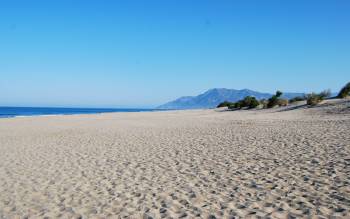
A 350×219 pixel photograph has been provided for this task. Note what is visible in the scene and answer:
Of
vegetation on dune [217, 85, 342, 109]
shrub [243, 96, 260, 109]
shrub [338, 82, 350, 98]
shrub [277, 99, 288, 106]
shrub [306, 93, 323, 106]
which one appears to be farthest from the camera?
shrub [243, 96, 260, 109]

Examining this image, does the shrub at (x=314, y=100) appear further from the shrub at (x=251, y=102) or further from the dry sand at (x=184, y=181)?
the dry sand at (x=184, y=181)

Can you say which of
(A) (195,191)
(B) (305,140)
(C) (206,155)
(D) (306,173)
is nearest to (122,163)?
(C) (206,155)

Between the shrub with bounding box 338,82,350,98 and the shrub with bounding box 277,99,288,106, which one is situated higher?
the shrub with bounding box 338,82,350,98

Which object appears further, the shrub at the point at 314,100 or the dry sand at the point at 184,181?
the shrub at the point at 314,100

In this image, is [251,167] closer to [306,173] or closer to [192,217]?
[306,173]

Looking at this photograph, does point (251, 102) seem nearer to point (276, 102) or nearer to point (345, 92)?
point (276, 102)

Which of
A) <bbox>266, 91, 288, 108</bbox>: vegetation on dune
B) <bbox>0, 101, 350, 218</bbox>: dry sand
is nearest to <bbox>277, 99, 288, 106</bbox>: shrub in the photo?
<bbox>266, 91, 288, 108</bbox>: vegetation on dune

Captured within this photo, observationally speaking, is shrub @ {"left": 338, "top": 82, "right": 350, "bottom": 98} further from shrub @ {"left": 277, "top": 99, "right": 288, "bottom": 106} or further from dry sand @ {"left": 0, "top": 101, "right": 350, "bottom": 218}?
dry sand @ {"left": 0, "top": 101, "right": 350, "bottom": 218}

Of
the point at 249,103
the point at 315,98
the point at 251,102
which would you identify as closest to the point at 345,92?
the point at 315,98

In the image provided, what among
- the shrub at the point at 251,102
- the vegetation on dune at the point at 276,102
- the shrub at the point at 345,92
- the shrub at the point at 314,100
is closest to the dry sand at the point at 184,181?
the shrub at the point at 314,100

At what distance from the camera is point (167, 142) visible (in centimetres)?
1321

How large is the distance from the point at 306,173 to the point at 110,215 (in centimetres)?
446

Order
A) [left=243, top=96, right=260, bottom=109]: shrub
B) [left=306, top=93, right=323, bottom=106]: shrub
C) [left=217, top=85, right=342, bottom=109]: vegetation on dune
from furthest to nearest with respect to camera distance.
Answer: [left=243, top=96, right=260, bottom=109]: shrub < [left=217, top=85, right=342, bottom=109]: vegetation on dune < [left=306, top=93, right=323, bottom=106]: shrub

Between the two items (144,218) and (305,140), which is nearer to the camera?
(144,218)
